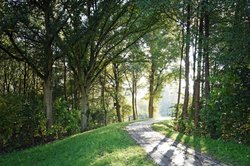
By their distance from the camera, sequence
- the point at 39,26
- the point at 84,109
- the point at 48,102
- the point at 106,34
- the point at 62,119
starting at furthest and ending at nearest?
the point at 84,109
the point at 106,34
the point at 62,119
the point at 48,102
the point at 39,26

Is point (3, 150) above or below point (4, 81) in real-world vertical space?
below

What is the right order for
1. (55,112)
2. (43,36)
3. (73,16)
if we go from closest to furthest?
(73,16), (43,36), (55,112)

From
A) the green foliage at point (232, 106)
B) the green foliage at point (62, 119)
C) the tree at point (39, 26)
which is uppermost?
the tree at point (39, 26)

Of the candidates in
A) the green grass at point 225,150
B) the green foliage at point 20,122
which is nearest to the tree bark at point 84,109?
the green foliage at point 20,122

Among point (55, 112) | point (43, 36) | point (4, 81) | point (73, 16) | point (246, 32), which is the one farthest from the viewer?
point (4, 81)

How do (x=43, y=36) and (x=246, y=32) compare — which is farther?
(x=43, y=36)

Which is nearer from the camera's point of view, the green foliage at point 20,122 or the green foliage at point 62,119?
the green foliage at point 20,122

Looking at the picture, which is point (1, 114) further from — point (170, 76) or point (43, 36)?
point (170, 76)

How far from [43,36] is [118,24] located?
25.0 ft

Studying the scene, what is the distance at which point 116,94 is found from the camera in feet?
136

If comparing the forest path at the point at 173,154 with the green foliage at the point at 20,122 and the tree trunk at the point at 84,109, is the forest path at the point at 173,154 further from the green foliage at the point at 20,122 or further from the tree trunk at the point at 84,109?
the tree trunk at the point at 84,109

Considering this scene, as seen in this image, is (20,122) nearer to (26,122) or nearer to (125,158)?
(26,122)

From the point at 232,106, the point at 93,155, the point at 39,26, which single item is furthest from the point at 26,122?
the point at 232,106

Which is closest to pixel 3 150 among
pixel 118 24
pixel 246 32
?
pixel 118 24
